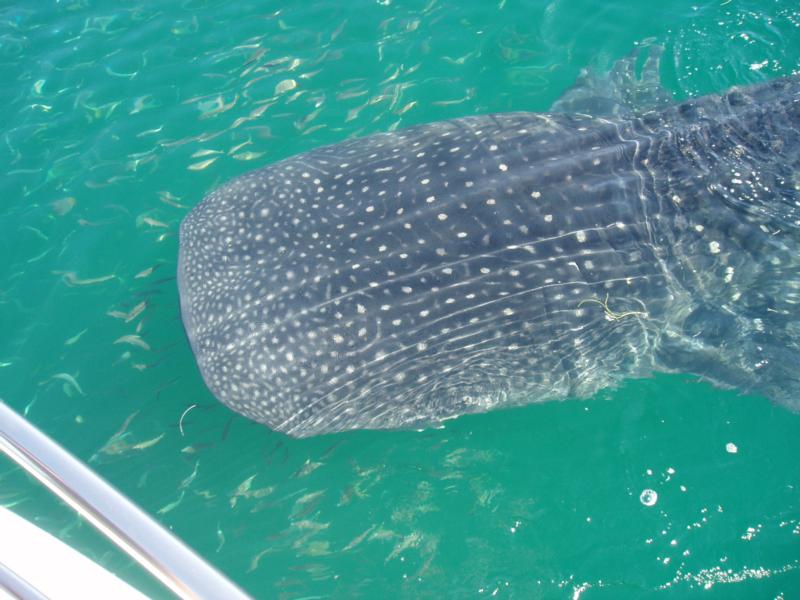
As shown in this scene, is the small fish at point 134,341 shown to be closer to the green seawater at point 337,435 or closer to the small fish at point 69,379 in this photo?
the green seawater at point 337,435

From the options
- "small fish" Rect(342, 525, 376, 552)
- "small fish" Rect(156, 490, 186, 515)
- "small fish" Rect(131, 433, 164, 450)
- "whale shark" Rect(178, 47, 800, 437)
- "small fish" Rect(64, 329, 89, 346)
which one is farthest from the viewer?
"small fish" Rect(64, 329, 89, 346)

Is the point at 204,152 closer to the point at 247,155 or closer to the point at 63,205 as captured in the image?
the point at 247,155

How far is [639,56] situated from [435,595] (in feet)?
19.9

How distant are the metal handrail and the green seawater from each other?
10.1 ft

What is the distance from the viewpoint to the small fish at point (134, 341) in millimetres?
6242

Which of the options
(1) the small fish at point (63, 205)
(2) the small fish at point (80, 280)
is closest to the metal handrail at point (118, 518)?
(2) the small fish at point (80, 280)

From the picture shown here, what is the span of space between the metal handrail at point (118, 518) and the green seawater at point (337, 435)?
3.08m

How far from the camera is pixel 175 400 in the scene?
5.92m

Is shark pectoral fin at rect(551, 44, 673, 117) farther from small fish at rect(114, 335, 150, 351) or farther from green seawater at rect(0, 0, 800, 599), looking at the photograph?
small fish at rect(114, 335, 150, 351)

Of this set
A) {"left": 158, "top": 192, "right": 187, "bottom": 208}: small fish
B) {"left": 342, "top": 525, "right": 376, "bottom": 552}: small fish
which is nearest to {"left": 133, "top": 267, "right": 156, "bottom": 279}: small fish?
{"left": 158, "top": 192, "right": 187, "bottom": 208}: small fish

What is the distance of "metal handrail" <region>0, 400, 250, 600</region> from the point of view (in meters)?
2.02

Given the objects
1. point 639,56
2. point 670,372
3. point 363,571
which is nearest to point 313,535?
point 363,571

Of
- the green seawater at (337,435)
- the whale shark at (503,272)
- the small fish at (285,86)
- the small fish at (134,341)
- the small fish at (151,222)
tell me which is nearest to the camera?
the whale shark at (503,272)

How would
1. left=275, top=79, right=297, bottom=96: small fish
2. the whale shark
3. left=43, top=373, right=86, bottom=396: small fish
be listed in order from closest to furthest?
the whale shark, left=43, top=373, right=86, bottom=396: small fish, left=275, top=79, right=297, bottom=96: small fish
